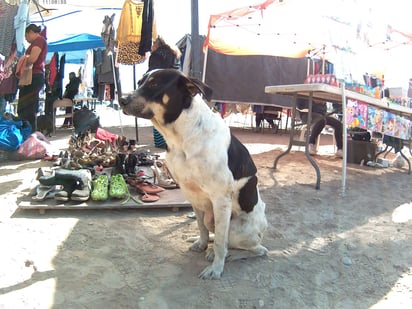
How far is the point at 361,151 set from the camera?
611 cm

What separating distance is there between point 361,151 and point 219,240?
4.71 metres

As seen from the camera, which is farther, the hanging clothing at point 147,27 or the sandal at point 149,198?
the hanging clothing at point 147,27

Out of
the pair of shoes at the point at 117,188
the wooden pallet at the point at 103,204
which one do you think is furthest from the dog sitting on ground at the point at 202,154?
the pair of shoes at the point at 117,188

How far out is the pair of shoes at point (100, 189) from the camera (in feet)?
10.6

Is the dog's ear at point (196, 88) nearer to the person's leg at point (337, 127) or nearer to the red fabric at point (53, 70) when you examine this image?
the person's leg at point (337, 127)

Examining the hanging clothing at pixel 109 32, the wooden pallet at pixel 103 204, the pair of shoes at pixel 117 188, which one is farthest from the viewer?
the hanging clothing at pixel 109 32

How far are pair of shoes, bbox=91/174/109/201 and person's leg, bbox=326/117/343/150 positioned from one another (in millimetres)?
4458

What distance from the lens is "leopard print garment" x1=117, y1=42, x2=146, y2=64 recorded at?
239 inches

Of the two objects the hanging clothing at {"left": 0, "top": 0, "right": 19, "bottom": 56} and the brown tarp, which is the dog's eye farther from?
the brown tarp

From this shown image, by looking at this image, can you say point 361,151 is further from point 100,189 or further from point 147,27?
point 100,189

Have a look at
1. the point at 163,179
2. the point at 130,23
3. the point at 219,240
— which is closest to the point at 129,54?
the point at 130,23

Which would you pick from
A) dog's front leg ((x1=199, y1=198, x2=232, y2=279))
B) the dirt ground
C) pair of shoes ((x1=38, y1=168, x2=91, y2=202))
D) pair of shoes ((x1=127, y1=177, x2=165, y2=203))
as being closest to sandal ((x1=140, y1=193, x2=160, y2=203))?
pair of shoes ((x1=127, y1=177, x2=165, y2=203))

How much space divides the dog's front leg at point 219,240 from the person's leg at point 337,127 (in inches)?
193

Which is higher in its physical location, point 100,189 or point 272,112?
point 272,112
